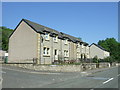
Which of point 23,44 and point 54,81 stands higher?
point 23,44

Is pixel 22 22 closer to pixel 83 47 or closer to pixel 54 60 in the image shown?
pixel 54 60

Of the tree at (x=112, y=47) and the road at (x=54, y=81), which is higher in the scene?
the tree at (x=112, y=47)

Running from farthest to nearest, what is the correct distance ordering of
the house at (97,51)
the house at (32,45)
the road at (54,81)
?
the house at (97,51)
the house at (32,45)
the road at (54,81)

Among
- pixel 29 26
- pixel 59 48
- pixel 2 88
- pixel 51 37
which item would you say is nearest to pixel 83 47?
pixel 59 48

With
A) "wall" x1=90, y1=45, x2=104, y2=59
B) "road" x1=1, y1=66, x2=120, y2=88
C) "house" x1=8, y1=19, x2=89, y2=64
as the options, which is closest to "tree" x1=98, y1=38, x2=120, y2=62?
"wall" x1=90, y1=45, x2=104, y2=59

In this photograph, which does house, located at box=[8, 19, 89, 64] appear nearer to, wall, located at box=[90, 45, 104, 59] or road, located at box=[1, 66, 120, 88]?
road, located at box=[1, 66, 120, 88]

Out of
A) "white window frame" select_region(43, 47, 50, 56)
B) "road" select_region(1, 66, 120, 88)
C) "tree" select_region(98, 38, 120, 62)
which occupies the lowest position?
"road" select_region(1, 66, 120, 88)

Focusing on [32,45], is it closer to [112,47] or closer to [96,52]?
[96,52]

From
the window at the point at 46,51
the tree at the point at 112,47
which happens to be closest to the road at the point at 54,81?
the window at the point at 46,51

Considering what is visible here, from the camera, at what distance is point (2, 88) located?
40.1 ft

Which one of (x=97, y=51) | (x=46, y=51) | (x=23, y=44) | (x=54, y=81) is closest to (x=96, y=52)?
(x=97, y=51)

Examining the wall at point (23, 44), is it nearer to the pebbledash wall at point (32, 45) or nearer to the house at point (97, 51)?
the pebbledash wall at point (32, 45)

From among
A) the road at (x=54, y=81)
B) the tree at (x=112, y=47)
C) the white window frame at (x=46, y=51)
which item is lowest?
the road at (x=54, y=81)

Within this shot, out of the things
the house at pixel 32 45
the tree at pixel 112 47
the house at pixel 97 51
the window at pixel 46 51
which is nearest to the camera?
the house at pixel 32 45
